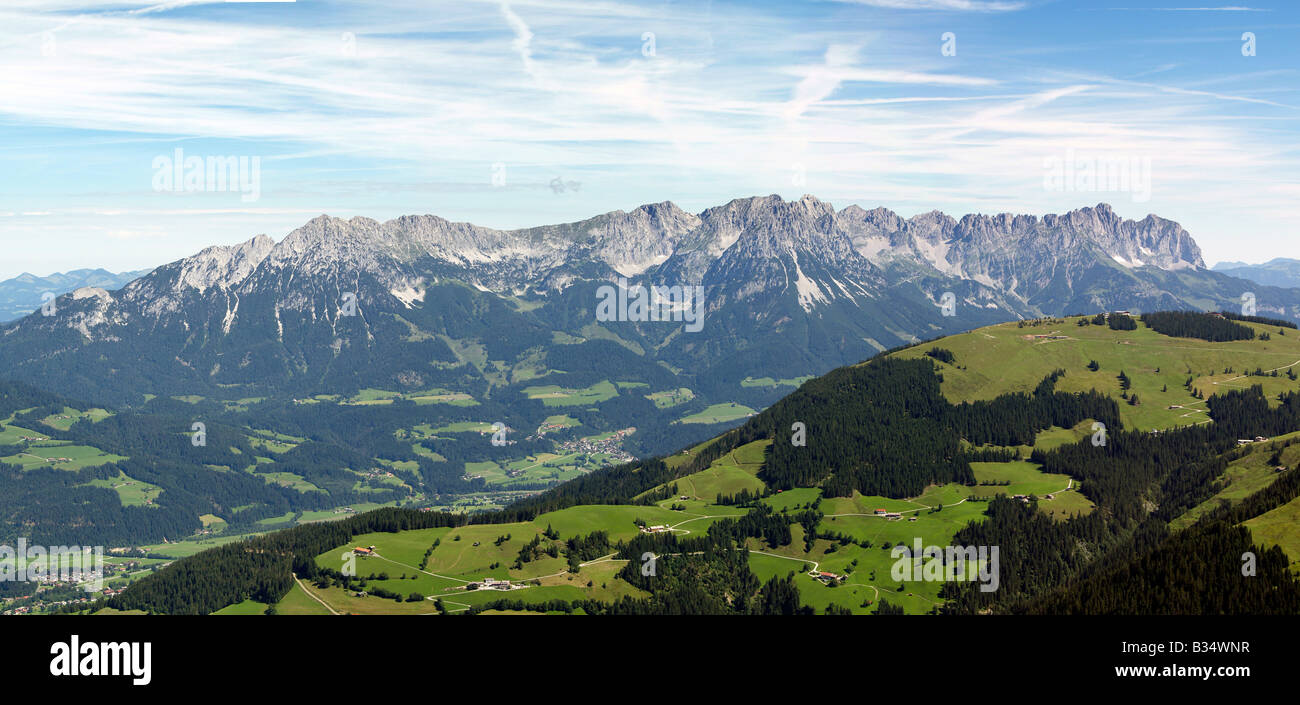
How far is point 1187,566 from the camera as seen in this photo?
15825cm

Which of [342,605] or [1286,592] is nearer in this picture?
[1286,592]
